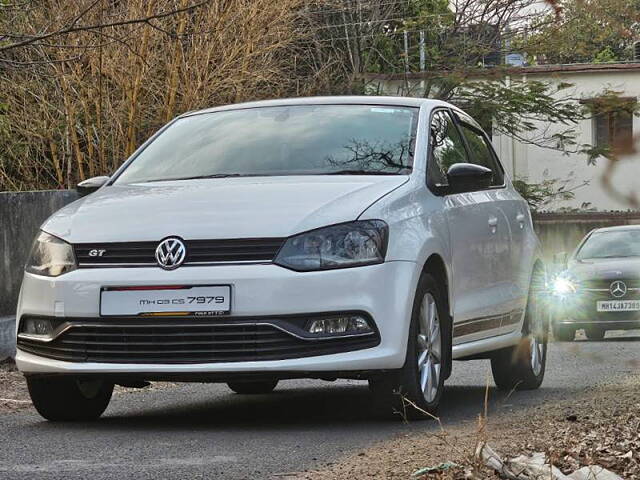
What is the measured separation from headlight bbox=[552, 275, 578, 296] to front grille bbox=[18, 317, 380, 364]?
1305cm

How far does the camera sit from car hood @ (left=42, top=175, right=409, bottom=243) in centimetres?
661

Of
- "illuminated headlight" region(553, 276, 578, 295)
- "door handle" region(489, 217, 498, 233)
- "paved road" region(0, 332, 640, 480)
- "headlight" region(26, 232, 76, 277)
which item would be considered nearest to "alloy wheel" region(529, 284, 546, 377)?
"paved road" region(0, 332, 640, 480)

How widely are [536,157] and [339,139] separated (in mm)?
26752

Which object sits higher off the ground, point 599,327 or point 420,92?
point 420,92

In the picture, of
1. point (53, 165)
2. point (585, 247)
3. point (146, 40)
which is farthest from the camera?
point (585, 247)

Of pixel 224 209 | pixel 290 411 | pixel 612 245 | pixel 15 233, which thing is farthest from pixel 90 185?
pixel 612 245

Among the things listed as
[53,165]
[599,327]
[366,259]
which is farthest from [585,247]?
[366,259]

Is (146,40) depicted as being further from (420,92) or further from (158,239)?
(420,92)

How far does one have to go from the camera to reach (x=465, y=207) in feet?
26.3

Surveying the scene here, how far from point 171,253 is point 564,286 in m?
13.5

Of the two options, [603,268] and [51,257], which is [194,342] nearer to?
[51,257]

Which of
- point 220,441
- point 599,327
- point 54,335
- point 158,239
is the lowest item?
point 599,327

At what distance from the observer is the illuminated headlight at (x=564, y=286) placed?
63.2ft

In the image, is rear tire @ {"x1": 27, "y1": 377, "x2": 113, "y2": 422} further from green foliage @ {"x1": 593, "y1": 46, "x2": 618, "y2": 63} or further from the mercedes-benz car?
the mercedes-benz car
